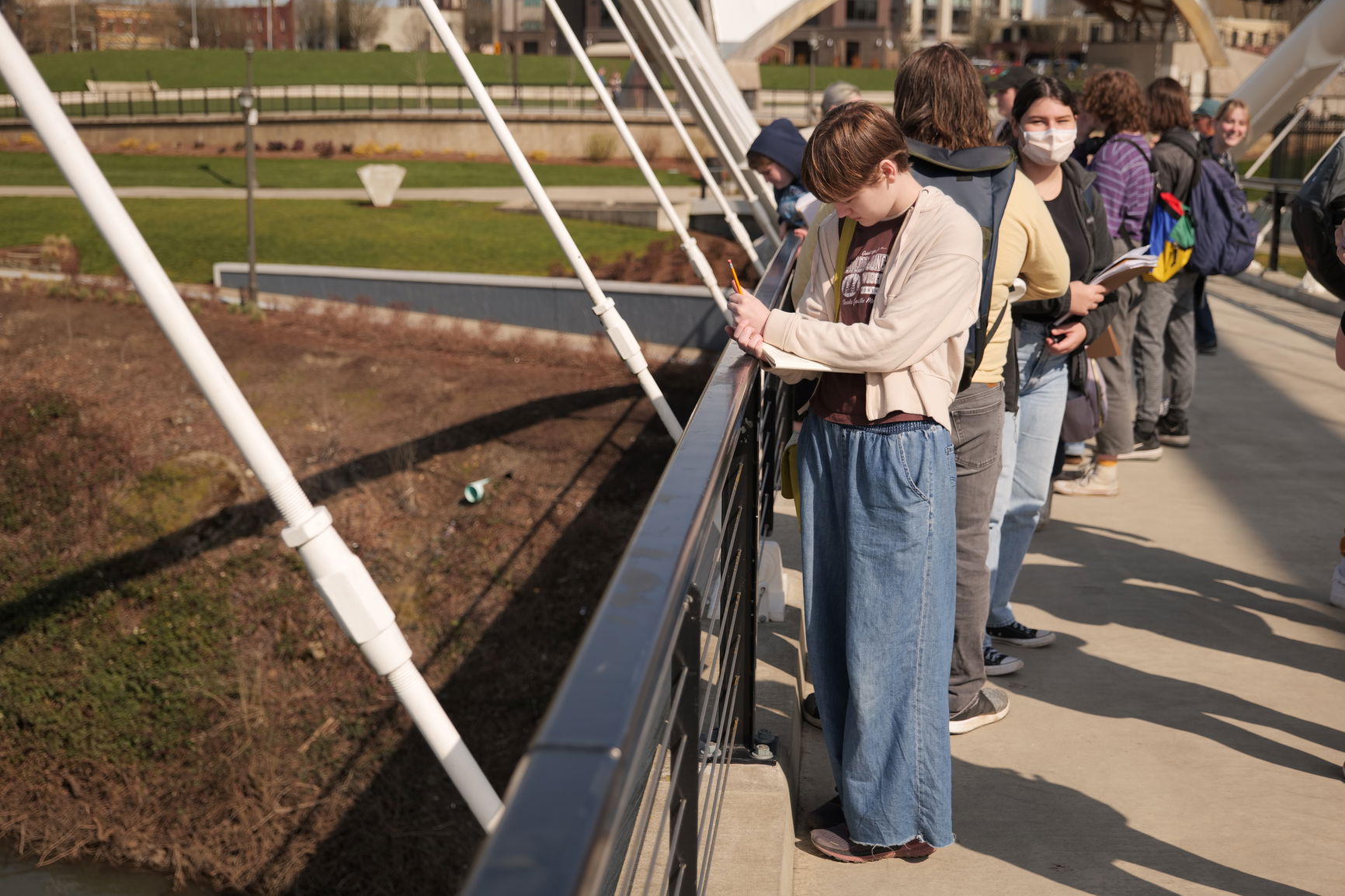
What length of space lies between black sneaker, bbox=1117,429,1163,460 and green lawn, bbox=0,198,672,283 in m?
14.7

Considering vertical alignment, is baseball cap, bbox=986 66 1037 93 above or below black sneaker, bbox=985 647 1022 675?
above

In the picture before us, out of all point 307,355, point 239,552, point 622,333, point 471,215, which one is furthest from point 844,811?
point 471,215

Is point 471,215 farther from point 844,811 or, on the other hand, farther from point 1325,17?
point 844,811

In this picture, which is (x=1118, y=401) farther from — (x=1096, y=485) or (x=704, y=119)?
(x=704, y=119)

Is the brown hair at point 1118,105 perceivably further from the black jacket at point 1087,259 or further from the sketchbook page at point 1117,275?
the sketchbook page at point 1117,275

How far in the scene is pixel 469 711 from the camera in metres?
11.9

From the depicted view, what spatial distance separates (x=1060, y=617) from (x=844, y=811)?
2.10 meters

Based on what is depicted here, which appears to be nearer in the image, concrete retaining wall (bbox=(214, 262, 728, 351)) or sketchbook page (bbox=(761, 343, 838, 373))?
sketchbook page (bbox=(761, 343, 838, 373))

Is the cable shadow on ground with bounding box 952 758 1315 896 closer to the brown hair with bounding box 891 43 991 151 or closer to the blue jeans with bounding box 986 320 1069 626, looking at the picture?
the blue jeans with bounding box 986 320 1069 626

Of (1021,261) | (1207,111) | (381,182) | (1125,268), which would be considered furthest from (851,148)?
(381,182)

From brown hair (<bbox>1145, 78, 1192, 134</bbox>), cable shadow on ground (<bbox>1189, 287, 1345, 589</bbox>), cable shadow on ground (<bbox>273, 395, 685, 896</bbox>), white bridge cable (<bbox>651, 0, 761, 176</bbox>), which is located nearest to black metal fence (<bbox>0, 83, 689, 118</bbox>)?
cable shadow on ground (<bbox>273, 395, 685, 896</bbox>)

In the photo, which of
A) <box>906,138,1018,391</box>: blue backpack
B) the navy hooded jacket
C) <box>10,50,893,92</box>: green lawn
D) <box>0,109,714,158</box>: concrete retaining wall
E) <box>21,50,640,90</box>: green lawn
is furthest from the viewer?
<box>10,50,893,92</box>: green lawn

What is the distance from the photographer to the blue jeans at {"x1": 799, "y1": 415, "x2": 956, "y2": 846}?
8.81 feet

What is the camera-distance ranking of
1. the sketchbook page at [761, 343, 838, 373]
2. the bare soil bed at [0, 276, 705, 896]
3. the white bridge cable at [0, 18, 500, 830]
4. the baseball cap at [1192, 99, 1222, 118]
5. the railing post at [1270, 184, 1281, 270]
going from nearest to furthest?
the white bridge cable at [0, 18, 500, 830], the sketchbook page at [761, 343, 838, 373], the baseball cap at [1192, 99, 1222, 118], the bare soil bed at [0, 276, 705, 896], the railing post at [1270, 184, 1281, 270]
